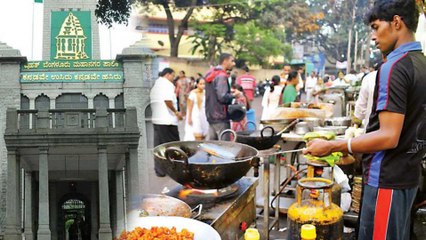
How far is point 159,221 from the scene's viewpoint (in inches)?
77.5

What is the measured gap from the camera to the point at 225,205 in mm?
2533

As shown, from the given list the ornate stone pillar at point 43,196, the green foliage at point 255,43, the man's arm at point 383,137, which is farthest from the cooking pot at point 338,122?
the green foliage at point 255,43

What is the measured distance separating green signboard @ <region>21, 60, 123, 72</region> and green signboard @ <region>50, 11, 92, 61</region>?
16 millimetres

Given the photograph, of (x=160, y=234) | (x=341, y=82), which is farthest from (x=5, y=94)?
(x=341, y=82)

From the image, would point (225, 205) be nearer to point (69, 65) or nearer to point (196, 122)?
point (69, 65)

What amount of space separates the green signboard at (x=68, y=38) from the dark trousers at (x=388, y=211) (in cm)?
156

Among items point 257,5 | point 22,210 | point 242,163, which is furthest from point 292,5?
point 22,210

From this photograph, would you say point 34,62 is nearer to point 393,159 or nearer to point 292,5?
point 393,159

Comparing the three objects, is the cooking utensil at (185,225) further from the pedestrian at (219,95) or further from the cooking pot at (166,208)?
the pedestrian at (219,95)

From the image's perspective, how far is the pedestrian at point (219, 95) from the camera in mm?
5668

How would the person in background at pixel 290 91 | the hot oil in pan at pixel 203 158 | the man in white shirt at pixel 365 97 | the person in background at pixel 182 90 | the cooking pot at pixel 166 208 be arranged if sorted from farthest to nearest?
the person in background at pixel 182 90 < the person in background at pixel 290 91 < the man in white shirt at pixel 365 97 < the hot oil in pan at pixel 203 158 < the cooking pot at pixel 166 208

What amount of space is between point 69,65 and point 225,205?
1372mm

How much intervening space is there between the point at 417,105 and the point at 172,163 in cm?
126

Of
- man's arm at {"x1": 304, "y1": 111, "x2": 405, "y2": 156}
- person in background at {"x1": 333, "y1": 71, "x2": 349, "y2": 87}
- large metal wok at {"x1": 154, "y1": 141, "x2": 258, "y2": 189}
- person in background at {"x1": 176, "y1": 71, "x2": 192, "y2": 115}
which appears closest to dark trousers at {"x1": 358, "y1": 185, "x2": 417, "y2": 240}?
man's arm at {"x1": 304, "y1": 111, "x2": 405, "y2": 156}
